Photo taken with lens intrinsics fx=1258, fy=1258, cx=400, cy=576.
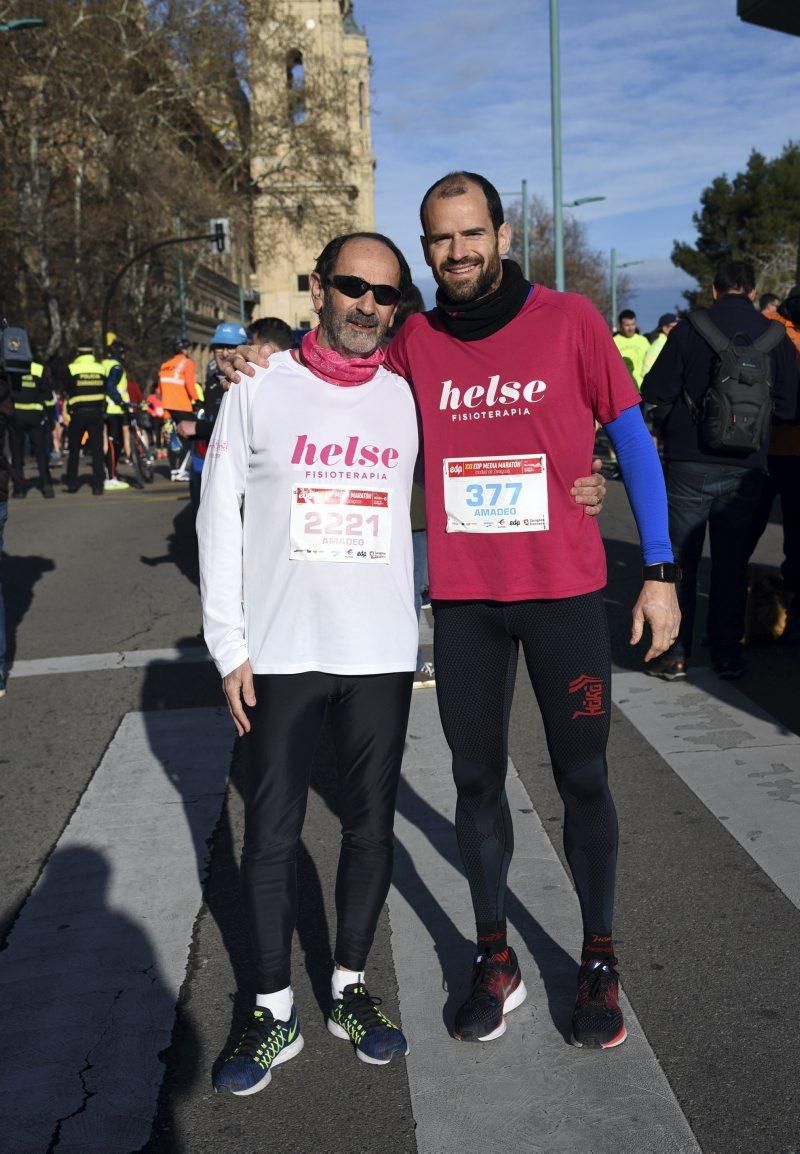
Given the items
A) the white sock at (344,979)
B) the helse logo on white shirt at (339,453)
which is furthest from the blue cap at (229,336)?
the white sock at (344,979)

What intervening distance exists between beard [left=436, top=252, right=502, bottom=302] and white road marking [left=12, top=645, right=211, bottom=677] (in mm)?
4582

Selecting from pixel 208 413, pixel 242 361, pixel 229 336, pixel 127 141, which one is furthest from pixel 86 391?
pixel 127 141

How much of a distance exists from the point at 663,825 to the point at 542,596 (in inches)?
70.7

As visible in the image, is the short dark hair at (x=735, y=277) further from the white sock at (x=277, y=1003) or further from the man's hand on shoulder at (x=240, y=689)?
the white sock at (x=277, y=1003)

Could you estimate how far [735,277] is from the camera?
641cm

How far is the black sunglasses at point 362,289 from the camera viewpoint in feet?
9.93

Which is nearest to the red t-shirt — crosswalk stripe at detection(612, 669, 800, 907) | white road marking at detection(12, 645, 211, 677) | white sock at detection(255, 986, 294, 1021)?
white sock at detection(255, 986, 294, 1021)

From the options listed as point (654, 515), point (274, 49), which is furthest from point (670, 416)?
point (274, 49)

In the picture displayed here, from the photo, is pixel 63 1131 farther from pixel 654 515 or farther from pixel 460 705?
pixel 654 515

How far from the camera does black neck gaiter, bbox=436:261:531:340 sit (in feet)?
9.98

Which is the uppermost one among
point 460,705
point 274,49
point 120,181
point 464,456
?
point 274,49

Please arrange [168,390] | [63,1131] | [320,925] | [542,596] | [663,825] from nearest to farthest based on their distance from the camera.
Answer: [63,1131] < [542,596] < [320,925] < [663,825] < [168,390]

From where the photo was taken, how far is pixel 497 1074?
116 inches

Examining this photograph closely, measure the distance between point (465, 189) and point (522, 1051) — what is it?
2085 millimetres
